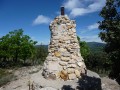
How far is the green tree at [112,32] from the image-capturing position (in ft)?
38.5

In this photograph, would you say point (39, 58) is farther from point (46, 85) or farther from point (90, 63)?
point (46, 85)

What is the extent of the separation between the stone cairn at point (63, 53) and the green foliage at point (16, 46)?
1310 inches

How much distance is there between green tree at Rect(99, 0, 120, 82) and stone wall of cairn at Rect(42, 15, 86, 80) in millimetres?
1844

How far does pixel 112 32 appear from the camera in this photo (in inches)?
467

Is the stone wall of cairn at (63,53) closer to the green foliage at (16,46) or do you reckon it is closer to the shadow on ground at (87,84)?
the shadow on ground at (87,84)

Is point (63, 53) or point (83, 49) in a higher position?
point (83, 49)

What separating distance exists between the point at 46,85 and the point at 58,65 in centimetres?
159

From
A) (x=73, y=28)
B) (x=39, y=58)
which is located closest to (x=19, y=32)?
(x=39, y=58)

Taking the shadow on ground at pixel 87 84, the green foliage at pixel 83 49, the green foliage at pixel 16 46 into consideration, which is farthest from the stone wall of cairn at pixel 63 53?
the green foliage at pixel 16 46

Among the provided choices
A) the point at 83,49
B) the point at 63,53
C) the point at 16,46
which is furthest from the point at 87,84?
the point at 16,46

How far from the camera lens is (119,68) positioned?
40.9ft

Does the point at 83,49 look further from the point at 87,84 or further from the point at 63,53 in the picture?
the point at 87,84

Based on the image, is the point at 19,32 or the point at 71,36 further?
the point at 19,32

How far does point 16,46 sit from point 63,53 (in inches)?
1344
